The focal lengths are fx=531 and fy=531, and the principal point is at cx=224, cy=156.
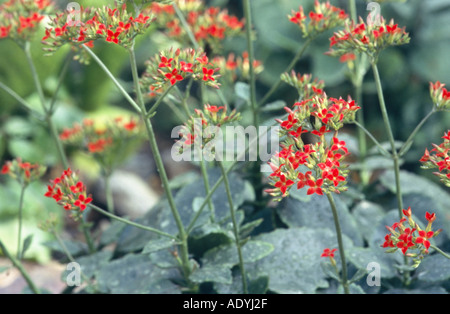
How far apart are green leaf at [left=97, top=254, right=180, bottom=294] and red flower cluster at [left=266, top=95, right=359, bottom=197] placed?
48 cm

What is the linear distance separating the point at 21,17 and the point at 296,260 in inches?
38.0

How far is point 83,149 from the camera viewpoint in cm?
179

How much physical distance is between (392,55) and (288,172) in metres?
2.45

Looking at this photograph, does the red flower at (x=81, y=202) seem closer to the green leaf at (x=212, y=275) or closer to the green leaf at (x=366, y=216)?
the green leaf at (x=212, y=275)

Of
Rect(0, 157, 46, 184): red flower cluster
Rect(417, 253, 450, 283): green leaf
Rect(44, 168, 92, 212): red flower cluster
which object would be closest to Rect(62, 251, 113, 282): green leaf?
Rect(0, 157, 46, 184): red flower cluster

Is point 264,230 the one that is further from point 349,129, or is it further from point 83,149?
point 349,129

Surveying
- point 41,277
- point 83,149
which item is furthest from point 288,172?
point 41,277

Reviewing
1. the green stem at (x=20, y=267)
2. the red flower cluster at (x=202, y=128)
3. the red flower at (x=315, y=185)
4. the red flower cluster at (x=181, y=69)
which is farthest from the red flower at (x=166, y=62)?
the green stem at (x=20, y=267)

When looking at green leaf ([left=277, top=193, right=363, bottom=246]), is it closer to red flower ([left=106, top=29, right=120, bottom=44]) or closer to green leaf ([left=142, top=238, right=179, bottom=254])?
green leaf ([left=142, top=238, right=179, bottom=254])

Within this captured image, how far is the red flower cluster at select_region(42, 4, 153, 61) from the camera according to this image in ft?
3.35

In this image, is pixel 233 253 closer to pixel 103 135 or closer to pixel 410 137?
pixel 410 137

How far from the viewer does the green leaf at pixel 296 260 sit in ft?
4.41

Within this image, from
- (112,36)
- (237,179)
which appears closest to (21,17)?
(112,36)
